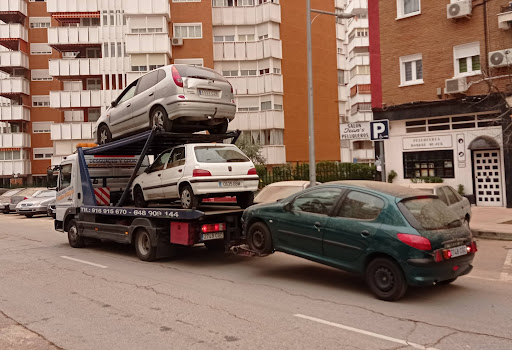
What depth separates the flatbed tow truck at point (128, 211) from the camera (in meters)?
9.05

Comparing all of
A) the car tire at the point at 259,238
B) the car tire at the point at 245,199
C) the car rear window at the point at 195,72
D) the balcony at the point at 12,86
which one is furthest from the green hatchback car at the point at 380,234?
the balcony at the point at 12,86

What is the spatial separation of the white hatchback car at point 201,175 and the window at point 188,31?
96.5ft

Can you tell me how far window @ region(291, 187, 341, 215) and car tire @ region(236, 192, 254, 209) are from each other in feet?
7.73

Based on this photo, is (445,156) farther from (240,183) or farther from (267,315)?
(267,315)

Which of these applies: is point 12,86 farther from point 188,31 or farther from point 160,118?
point 160,118

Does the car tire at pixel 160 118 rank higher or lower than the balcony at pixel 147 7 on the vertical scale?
lower

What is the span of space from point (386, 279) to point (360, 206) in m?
1.09

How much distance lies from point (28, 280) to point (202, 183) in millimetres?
3492

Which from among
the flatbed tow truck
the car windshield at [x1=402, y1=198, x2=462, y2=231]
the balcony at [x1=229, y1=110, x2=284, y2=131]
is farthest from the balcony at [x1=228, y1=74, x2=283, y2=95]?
the car windshield at [x1=402, y1=198, x2=462, y2=231]

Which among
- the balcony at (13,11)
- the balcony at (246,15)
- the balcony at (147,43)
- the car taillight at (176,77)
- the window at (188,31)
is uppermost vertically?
the balcony at (13,11)

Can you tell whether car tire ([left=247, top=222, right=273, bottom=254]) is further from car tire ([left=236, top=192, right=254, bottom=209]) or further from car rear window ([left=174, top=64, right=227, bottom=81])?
car rear window ([left=174, top=64, right=227, bottom=81])

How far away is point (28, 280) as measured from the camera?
27.4 feet

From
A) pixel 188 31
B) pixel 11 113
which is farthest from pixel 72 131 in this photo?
pixel 188 31

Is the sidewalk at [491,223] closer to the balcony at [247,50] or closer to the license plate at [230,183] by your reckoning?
the license plate at [230,183]
